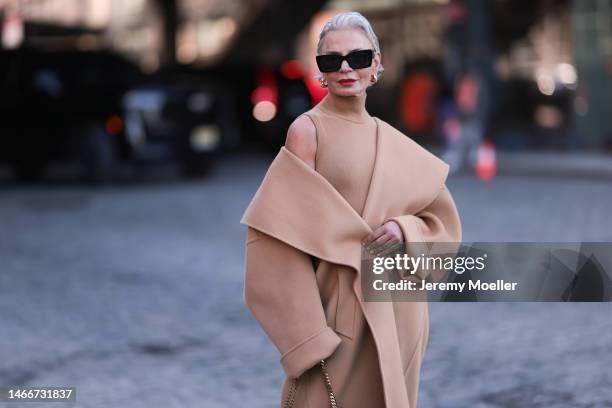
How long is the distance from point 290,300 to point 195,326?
3.75m

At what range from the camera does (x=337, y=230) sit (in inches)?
98.3

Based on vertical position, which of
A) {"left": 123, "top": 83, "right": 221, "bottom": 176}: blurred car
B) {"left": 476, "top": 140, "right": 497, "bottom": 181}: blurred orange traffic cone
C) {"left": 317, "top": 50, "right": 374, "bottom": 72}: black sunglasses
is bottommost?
{"left": 476, "top": 140, "right": 497, "bottom": 181}: blurred orange traffic cone

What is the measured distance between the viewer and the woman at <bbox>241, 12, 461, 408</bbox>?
2510 millimetres

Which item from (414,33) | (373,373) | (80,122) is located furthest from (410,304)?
(414,33)

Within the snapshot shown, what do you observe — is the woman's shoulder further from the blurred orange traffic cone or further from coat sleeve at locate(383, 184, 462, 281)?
the blurred orange traffic cone

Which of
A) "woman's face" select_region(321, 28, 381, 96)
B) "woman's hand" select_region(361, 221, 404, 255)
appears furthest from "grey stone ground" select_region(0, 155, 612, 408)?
"woman's face" select_region(321, 28, 381, 96)

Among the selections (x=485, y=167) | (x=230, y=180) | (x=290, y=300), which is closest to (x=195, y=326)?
(x=290, y=300)

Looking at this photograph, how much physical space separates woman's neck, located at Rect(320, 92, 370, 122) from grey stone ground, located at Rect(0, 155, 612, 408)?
2.19 metres

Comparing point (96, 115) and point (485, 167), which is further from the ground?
point (96, 115)

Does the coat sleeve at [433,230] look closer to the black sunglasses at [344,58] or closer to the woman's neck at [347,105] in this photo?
the woman's neck at [347,105]

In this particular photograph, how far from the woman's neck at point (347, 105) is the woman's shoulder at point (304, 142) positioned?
3.4 inches

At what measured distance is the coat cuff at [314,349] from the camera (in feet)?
8.31

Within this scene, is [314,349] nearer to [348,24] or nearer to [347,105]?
[347,105]

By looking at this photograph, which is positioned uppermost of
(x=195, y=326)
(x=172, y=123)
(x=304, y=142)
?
(x=304, y=142)
